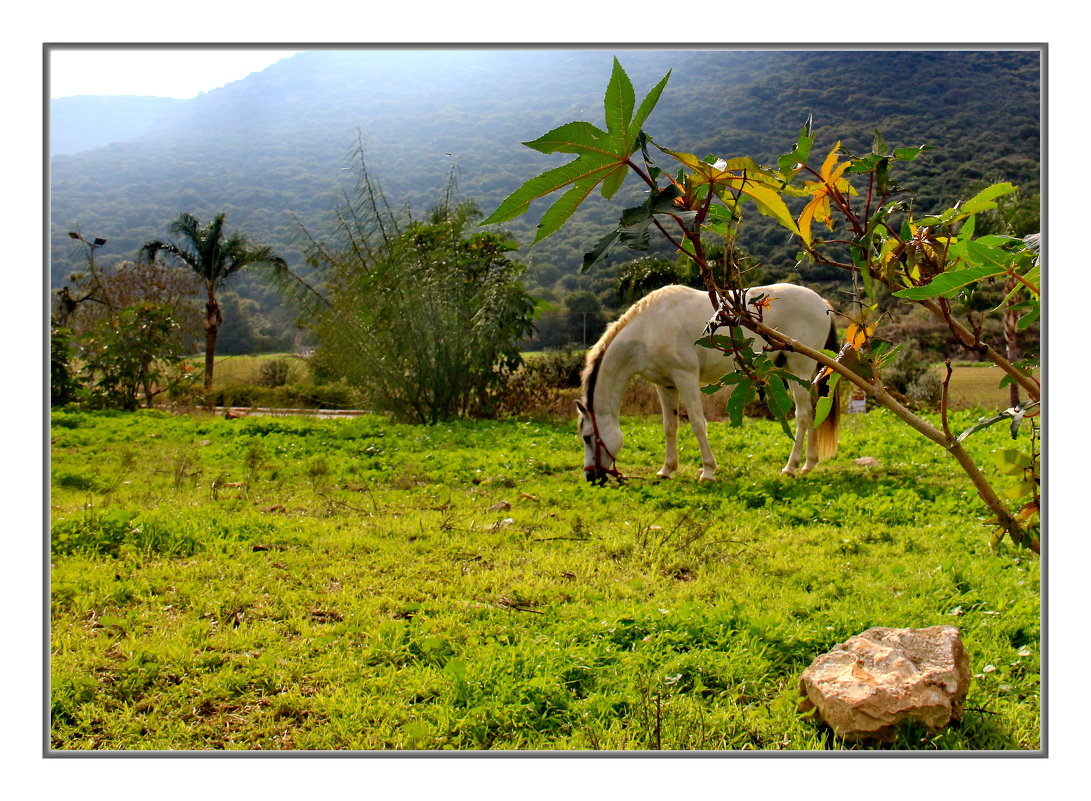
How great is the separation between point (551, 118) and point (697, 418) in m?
4.84

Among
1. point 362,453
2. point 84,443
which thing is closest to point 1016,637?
point 362,453

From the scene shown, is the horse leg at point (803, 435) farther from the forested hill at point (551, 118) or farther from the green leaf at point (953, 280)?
the green leaf at point (953, 280)

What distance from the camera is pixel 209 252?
18.6 metres

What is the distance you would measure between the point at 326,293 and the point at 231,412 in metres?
2.23

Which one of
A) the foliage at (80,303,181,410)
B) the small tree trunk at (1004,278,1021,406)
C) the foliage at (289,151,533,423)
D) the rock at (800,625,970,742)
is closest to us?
the small tree trunk at (1004,278,1021,406)

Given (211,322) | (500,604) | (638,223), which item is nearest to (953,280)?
(638,223)

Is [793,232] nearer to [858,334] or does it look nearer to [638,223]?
[858,334]

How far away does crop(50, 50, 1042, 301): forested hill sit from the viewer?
7734mm

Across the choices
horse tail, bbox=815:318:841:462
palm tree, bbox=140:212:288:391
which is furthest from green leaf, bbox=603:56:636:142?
palm tree, bbox=140:212:288:391

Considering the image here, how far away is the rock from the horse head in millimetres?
3493

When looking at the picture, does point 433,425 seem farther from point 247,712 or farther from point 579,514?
point 247,712

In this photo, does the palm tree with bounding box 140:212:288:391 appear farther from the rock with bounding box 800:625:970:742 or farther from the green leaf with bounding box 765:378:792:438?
the green leaf with bounding box 765:378:792:438

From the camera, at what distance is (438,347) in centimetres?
916

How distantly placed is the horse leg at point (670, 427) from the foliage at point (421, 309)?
3439mm
